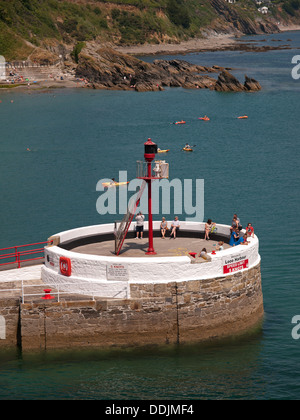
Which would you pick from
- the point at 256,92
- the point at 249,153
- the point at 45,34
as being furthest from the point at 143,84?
Result: the point at 249,153

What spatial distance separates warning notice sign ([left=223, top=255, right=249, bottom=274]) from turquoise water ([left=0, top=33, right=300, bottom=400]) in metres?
3.19

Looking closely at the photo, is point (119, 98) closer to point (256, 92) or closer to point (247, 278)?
point (256, 92)

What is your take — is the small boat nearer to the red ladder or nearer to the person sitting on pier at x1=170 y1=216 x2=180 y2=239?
the person sitting on pier at x1=170 y1=216 x2=180 y2=239

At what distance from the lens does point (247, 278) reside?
32.3m

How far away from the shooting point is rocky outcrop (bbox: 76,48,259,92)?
142500 mm

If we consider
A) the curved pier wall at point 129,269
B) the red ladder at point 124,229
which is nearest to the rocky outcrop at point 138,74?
the red ladder at point 124,229
